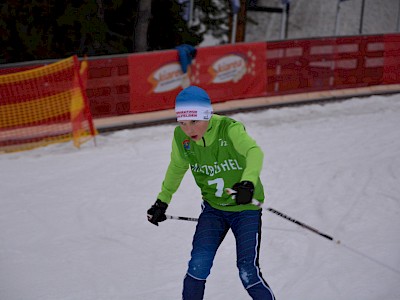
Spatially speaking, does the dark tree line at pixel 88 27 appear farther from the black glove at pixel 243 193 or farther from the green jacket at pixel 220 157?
the black glove at pixel 243 193

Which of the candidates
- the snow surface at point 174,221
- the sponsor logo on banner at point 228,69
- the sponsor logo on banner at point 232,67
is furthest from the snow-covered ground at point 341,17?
the snow surface at point 174,221

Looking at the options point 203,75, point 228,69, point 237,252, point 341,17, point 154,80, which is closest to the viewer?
point 237,252

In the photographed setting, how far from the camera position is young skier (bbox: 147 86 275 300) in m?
3.65

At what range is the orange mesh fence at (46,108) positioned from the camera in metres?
9.83

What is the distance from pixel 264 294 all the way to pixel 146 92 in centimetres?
831

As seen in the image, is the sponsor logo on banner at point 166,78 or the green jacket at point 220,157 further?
the sponsor logo on banner at point 166,78

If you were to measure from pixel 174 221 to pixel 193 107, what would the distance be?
3.12m

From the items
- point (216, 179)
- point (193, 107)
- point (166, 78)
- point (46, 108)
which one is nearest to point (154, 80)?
point (166, 78)

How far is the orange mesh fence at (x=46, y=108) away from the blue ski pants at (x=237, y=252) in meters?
6.33

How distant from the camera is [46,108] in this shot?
10.3 metres

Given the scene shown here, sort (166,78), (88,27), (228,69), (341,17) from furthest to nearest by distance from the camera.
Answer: (341,17) → (88,27) → (228,69) → (166,78)

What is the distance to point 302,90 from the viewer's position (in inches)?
518

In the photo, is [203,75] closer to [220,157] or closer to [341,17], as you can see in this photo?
[220,157]

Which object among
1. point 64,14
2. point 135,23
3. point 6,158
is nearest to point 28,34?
point 64,14
